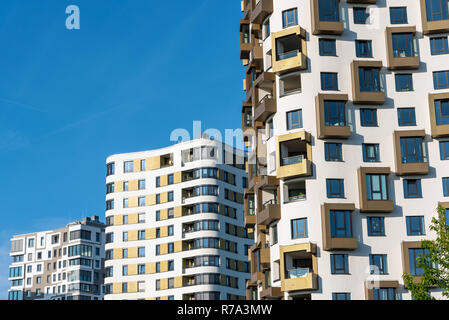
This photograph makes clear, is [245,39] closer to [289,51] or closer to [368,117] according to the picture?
[289,51]

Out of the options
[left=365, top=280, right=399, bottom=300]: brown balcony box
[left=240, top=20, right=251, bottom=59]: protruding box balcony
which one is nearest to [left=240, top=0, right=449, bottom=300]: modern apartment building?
[left=365, top=280, right=399, bottom=300]: brown balcony box

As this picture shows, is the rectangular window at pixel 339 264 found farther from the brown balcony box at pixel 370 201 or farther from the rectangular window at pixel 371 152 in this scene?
the rectangular window at pixel 371 152

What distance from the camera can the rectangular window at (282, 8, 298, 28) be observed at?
6234 centimetres

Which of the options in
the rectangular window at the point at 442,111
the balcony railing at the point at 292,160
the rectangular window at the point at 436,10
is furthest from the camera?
the rectangular window at the point at 436,10

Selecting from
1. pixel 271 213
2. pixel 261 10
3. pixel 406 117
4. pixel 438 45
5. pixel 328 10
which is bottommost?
pixel 271 213

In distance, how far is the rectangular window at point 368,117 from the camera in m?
60.3

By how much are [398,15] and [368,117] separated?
31.2ft

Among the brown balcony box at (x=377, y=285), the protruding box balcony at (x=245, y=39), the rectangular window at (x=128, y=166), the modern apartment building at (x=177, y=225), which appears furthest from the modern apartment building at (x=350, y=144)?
the rectangular window at (x=128, y=166)

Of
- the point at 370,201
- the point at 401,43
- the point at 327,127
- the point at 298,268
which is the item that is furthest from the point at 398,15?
the point at 298,268

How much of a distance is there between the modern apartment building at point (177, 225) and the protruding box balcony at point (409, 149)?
5092 cm

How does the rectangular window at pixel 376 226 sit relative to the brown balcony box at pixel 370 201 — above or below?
below

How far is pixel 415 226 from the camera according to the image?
57.9m
